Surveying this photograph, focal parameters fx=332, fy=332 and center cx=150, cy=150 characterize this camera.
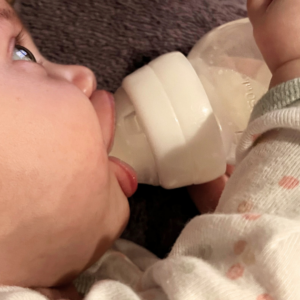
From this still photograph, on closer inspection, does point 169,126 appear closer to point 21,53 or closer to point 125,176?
point 125,176

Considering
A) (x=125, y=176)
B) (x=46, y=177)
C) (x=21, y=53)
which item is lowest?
(x=125, y=176)

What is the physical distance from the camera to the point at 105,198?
48 centimetres

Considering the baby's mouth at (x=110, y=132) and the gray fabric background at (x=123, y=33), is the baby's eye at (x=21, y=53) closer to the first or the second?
the baby's mouth at (x=110, y=132)

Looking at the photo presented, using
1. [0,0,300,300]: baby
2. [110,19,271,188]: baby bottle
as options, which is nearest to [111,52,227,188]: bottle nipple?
[110,19,271,188]: baby bottle

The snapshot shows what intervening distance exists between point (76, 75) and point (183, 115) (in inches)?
Result: 7.7

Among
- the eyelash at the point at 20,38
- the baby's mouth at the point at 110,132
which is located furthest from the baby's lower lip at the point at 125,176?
the eyelash at the point at 20,38

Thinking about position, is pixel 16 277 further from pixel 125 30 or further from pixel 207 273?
pixel 125 30

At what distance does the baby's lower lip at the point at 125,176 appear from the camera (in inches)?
22.1

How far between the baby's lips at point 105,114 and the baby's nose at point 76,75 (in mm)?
18

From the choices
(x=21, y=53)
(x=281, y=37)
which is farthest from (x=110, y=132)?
(x=281, y=37)

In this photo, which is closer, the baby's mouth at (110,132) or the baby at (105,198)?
the baby at (105,198)

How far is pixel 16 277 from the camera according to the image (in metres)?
0.42

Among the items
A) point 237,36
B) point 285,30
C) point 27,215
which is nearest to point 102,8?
point 237,36

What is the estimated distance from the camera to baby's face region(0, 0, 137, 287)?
0.37 meters
